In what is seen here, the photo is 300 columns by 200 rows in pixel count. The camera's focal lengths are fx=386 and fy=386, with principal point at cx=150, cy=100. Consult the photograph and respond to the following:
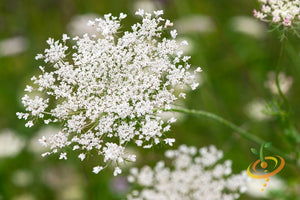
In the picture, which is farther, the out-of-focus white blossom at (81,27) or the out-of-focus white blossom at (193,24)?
the out-of-focus white blossom at (81,27)

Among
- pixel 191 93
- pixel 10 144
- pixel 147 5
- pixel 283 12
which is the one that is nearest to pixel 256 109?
pixel 191 93

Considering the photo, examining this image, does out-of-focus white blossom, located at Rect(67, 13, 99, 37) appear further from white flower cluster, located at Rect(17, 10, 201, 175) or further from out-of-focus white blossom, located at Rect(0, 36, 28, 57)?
white flower cluster, located at Rect(17, 10, 201, 175)

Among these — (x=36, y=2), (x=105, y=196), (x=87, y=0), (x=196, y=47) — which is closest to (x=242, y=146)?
(x=196, y=47)

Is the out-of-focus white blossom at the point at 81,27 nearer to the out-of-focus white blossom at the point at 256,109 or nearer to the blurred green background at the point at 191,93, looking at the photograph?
the blurred green background at the point at 191,93

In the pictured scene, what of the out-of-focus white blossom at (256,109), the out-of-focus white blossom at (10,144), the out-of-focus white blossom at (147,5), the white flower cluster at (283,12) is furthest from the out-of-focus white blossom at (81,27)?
the white flower cluster at (283,12)

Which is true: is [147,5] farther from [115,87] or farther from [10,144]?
[115,87]

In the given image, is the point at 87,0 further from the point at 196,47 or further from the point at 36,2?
the point at 196,47
